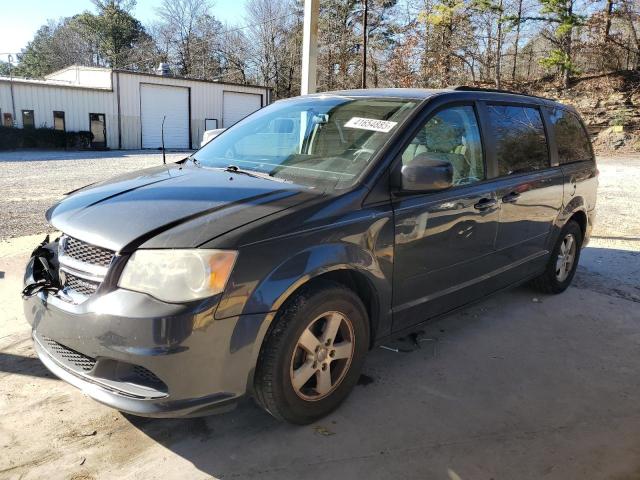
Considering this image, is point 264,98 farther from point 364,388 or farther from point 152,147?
point 364,388

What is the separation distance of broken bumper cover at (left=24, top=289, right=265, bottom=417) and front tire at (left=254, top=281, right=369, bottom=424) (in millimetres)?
149

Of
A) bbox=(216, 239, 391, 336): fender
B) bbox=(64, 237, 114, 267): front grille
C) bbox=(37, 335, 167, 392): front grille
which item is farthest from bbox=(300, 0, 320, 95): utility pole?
bbox=(37, 335, 167, 392): front grille

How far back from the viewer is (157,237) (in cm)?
244

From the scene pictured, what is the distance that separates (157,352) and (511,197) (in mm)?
2872

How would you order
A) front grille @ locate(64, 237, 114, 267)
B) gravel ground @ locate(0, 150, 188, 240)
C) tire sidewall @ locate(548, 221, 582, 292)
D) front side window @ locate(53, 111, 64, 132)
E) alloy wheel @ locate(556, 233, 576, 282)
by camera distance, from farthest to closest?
1. front side window @ locate(53, 111, 64, 132)
2. gravel ground @ locate(0, 150, 188, 240)
3. alloy wheel @ locate(556, 233, 576, 282)
4. tire sidewall @ locate(548, 221, 582, 292)
5. front grille @ locate(64, 237, 114, 267)

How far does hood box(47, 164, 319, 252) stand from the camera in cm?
245

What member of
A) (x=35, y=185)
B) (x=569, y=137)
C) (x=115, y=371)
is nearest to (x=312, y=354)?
(x=115, y=371)

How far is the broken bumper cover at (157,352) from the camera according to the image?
2283 millimetres

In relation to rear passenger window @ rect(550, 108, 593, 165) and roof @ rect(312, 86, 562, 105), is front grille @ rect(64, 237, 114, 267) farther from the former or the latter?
rear passenger window @ rect(550, 108, 593, 165)

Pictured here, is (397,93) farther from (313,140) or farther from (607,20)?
(607,20)

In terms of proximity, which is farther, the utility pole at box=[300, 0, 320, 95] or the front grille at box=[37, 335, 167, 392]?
the utility pole at box=[300, 0, 320, 95]

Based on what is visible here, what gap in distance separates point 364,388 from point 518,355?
1.31 meters

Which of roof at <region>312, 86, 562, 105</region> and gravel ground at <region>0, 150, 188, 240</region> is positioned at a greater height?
roof at <region>312, 86, 562, 105</region>

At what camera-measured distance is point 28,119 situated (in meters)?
27.7
